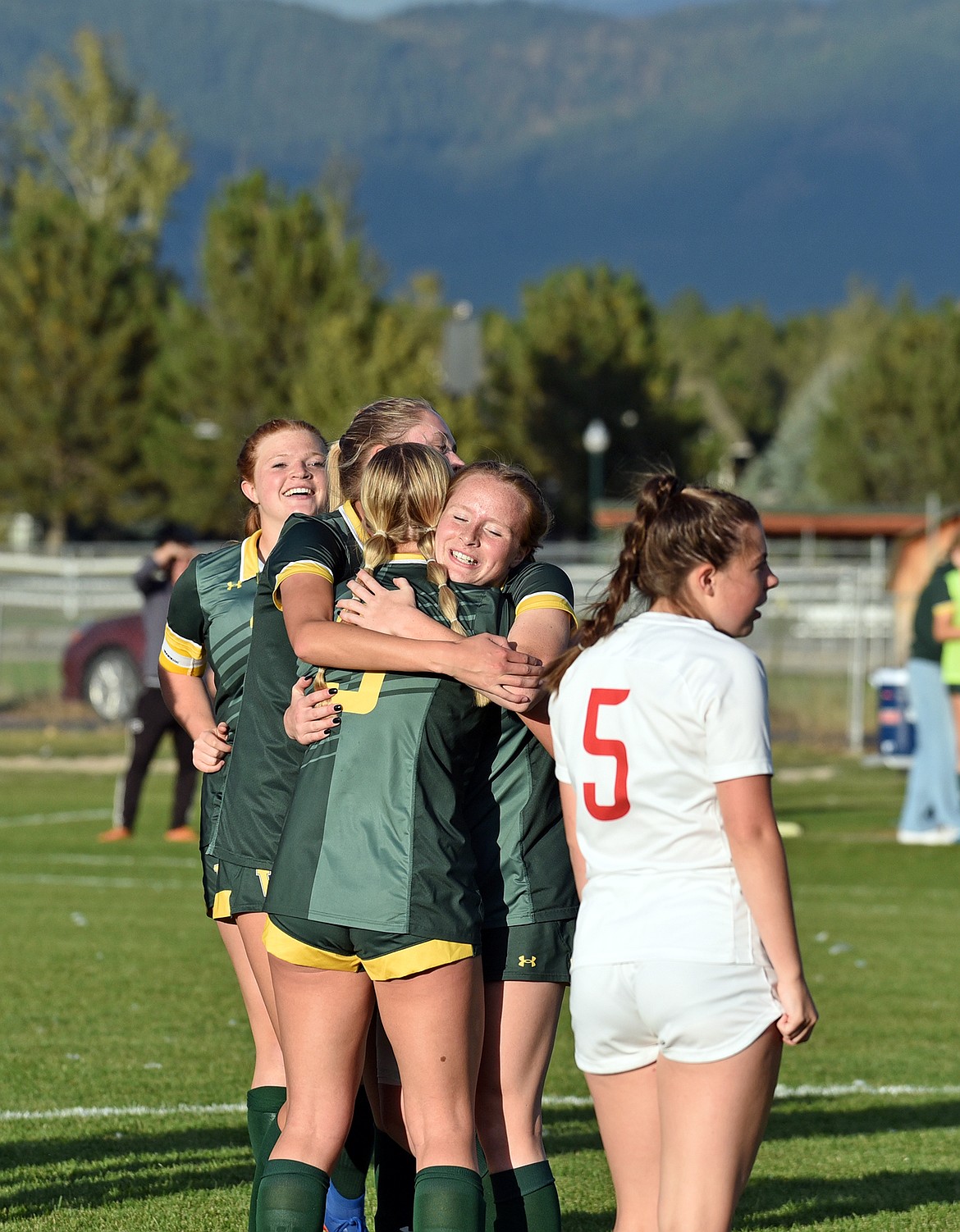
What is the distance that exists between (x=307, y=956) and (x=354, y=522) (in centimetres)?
93

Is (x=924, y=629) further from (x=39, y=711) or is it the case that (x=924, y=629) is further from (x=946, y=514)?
(x=39, y=711)

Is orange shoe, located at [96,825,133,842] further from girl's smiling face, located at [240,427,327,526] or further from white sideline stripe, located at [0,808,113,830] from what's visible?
girl's smiling face, located at [240,427,327,526]

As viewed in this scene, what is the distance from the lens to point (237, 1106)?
5984 millimetres

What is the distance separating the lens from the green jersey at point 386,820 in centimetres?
334

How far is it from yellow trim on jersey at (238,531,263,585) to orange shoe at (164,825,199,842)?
925 centimetres

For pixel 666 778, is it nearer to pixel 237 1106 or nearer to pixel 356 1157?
pixel 356 1157

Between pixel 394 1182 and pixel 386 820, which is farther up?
pixel 386 820

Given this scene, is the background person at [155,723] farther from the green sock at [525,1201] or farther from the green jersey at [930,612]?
the green sock at [525,1201]

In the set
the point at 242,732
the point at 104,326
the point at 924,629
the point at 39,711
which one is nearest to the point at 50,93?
the point at 104,326

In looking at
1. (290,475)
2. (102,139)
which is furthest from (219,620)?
(102,139)


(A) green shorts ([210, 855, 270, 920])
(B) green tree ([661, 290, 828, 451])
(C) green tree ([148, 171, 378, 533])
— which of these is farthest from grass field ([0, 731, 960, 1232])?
(B) green tree ([661, 290, 828, 451])

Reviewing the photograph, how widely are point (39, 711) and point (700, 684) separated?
22.0m

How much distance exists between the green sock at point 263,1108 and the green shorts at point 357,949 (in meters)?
0.92

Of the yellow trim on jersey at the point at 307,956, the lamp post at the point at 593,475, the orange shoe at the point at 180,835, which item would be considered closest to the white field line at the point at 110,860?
the orange shoe at the point at 180,835
